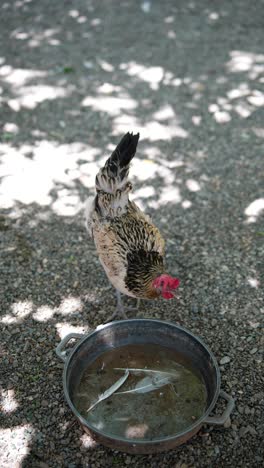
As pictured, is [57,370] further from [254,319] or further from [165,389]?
[254,319]

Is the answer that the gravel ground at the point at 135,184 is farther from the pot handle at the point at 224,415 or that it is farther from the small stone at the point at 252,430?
the pot handle at the point at 224,415

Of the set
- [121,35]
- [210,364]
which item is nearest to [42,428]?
[210,364]

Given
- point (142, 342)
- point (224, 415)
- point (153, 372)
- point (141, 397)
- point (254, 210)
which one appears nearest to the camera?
point (224, 415)

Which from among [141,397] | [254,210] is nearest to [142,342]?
[141,397]

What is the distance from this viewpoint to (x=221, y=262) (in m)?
5.62

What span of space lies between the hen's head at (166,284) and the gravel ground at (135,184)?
2.53 ft

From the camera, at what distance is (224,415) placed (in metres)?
3.71

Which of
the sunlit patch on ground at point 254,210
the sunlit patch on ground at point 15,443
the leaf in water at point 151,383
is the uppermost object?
the leaf in water at point 151,383

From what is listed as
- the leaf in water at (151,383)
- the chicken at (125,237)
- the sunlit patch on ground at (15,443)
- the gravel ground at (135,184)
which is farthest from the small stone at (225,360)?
the sunlit patch on ground at (15,443)

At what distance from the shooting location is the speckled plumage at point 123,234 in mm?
4527

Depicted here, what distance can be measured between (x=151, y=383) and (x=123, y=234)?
1381 millimetres

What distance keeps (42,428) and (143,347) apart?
1.10 m

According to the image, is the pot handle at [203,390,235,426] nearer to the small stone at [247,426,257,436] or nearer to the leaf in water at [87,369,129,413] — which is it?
the small stone at [247,426,257,436]

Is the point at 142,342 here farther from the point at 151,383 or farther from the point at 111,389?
the point at 111,389
